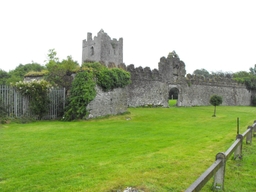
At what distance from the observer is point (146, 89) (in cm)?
2403

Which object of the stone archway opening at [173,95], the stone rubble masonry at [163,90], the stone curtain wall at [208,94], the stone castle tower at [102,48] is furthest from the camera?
the stone castle tower at [102,48]

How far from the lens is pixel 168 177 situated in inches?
197

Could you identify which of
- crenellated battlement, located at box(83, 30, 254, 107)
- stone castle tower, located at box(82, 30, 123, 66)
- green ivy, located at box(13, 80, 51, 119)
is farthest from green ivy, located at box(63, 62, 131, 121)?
stone castle tower, located at box(82, 30, 123, 66)

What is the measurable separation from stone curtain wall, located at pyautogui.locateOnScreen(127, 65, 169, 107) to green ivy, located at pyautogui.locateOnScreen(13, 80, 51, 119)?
10.3 metres

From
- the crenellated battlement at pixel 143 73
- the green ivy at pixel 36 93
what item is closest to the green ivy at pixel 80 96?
the green ivy at pixel 36 93

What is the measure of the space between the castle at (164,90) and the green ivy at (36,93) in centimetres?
249

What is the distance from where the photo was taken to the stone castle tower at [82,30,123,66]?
44.4 metres

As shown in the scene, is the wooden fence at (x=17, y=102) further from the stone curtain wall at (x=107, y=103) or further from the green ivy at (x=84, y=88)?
the stone curtain wall at (x=107, y=103)

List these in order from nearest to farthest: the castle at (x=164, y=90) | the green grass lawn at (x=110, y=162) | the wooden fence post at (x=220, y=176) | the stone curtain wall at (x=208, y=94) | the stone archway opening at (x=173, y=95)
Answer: the wooden fence post at (x=220, y=176)
the green grass lawn at (x=110, y=162)
the castle at (x=164, y=90)
the stone curtain wall at (x=208, y=94)
the stone archway opening at (x=173, y=95)

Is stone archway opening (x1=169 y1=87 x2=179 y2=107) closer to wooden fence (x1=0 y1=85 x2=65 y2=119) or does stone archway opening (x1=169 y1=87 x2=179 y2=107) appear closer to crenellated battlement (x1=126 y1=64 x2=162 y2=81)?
crenellated battlement (x1=126 y1=64 x2=162 y2=81)

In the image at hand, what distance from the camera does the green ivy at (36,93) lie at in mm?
13273

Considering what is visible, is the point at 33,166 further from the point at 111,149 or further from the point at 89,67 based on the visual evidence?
the point at 89,67

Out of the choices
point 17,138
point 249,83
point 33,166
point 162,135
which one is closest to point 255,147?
point 162,135

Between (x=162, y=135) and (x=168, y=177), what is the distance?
Result: 4797 millimetres
